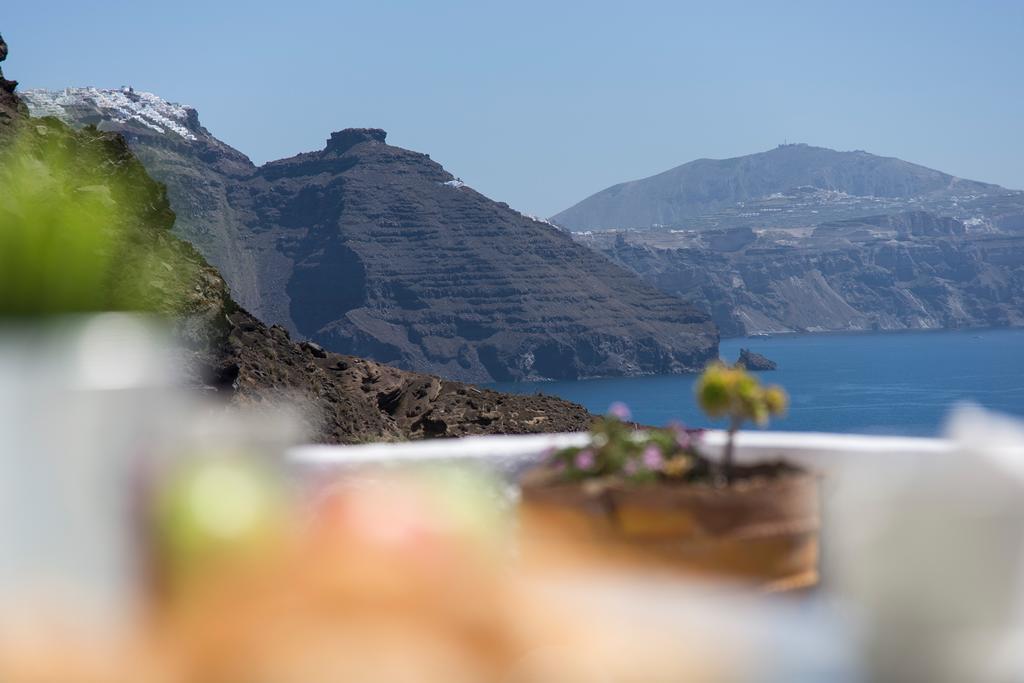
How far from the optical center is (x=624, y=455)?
254 centimetres

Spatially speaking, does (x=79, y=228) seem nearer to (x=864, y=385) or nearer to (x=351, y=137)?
(x=864, y=385)

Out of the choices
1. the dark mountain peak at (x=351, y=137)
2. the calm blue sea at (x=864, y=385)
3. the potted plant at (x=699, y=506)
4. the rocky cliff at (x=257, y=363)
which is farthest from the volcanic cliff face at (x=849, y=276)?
the potted plant at (x=699, y=506)

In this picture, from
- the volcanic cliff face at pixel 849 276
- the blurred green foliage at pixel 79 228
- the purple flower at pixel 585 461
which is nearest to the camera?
the purple flower at pixel 585 461

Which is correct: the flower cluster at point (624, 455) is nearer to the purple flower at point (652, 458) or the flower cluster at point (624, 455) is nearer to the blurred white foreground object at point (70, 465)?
the purple flower at point (652, 458)

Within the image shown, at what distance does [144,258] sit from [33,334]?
10.0m

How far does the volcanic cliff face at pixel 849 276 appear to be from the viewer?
561 feet

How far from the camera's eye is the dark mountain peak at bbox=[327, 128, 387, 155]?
453ft

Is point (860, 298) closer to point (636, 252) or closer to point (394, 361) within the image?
point (636, 252)

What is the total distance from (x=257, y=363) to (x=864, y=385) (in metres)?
81.9

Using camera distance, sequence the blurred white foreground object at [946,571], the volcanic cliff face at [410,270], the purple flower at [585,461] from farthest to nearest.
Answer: the volcanic cliff face at [410,270] → the purple flower at [585,461] → the blurred white foreground object at [946,571]

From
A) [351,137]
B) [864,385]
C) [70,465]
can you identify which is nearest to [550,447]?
[70,465]

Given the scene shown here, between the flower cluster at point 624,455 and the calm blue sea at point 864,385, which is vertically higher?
the flower cluster at point 624,455

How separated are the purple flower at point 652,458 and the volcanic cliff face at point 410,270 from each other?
363 ft

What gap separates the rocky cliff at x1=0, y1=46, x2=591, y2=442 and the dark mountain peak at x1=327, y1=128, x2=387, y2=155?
372ft
